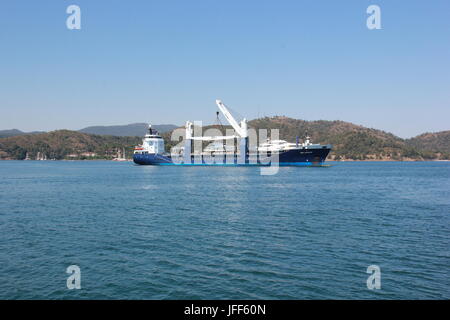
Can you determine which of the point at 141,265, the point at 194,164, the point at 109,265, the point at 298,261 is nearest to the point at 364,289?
the point at 298,261

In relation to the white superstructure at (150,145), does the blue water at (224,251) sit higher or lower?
lower

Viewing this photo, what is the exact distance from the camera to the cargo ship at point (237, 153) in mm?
114562

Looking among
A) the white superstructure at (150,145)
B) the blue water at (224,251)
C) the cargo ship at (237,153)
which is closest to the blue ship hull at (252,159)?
the cargo ship at (237,153)

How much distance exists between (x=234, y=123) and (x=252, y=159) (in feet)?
55.2

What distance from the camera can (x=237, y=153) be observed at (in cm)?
12788

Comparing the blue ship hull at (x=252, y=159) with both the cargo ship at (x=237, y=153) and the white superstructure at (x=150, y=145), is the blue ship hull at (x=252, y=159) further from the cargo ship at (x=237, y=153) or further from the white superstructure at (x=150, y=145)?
the white superstructure at (x=150, y=145)

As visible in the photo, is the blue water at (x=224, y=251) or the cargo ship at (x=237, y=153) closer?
the blue water at (x=224, y=251)

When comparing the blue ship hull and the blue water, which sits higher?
the blue ship hull

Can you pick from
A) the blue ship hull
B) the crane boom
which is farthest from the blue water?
the crane boom

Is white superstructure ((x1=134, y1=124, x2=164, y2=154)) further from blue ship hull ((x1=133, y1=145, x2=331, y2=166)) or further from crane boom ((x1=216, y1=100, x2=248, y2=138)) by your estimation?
crane boom ((x1=216, y1=100, x2=248, y2=138))

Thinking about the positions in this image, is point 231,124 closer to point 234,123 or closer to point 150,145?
point 234,123

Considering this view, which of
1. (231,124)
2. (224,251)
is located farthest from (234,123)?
(224,251)

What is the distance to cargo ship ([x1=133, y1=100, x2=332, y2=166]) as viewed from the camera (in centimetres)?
11456
